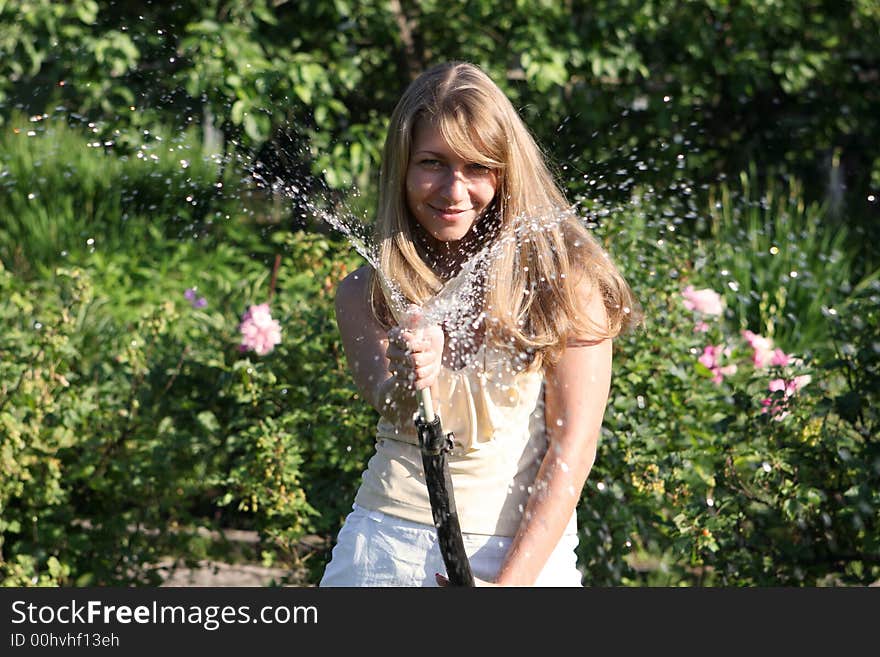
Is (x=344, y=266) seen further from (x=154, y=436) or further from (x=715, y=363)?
(x=715, y=363)

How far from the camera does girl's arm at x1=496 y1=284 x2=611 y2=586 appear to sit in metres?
1.90

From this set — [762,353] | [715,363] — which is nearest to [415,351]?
[715,363]

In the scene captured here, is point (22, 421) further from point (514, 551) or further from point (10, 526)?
point (514, 551)

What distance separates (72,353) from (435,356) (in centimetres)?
192

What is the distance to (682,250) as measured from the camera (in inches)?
155

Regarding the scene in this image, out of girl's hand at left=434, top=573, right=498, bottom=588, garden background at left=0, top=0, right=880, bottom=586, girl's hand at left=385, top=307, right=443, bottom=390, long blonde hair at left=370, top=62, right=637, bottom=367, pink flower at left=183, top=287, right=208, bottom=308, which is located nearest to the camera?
girl's hand at left=385, top=307, right=443, bottom=390

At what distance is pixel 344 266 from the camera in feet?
12.1

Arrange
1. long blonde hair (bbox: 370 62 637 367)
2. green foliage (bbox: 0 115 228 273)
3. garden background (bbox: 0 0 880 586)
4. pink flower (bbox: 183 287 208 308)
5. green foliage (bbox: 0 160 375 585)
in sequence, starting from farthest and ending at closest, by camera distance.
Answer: green foliage (bbox: 0 115 228 273)
pink flower (bbox: 183 287 208 308)
green foliage (bbox: 0 160 375 585)
garden background (bbox: 0 0 880 586)
long blonde hair (bbox: 370 62 637 367)

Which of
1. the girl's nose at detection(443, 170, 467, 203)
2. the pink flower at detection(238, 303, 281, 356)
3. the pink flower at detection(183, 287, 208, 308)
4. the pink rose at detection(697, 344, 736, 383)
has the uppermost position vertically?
the pink flower at detection(183, 287, 208, 308)

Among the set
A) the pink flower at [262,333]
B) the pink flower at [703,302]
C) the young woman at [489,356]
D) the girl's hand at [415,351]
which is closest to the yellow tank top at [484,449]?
the young woman at [489,356]

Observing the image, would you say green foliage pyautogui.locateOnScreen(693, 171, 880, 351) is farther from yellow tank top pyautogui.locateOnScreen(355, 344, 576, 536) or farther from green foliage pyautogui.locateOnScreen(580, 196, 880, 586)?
yellow tank top pyautogui.locateOnScreen(355, 344, 576, 536)

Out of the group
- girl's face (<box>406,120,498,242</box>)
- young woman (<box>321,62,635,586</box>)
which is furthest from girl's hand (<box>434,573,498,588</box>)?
girl's face (<box>406,120,498,242</box>)

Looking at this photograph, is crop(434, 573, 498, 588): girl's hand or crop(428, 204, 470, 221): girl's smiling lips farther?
crop(428, 204, 470, 221): girl's smiling lips

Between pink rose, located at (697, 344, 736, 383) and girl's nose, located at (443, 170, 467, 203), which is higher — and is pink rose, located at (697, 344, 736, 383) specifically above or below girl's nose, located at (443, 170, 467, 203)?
below
